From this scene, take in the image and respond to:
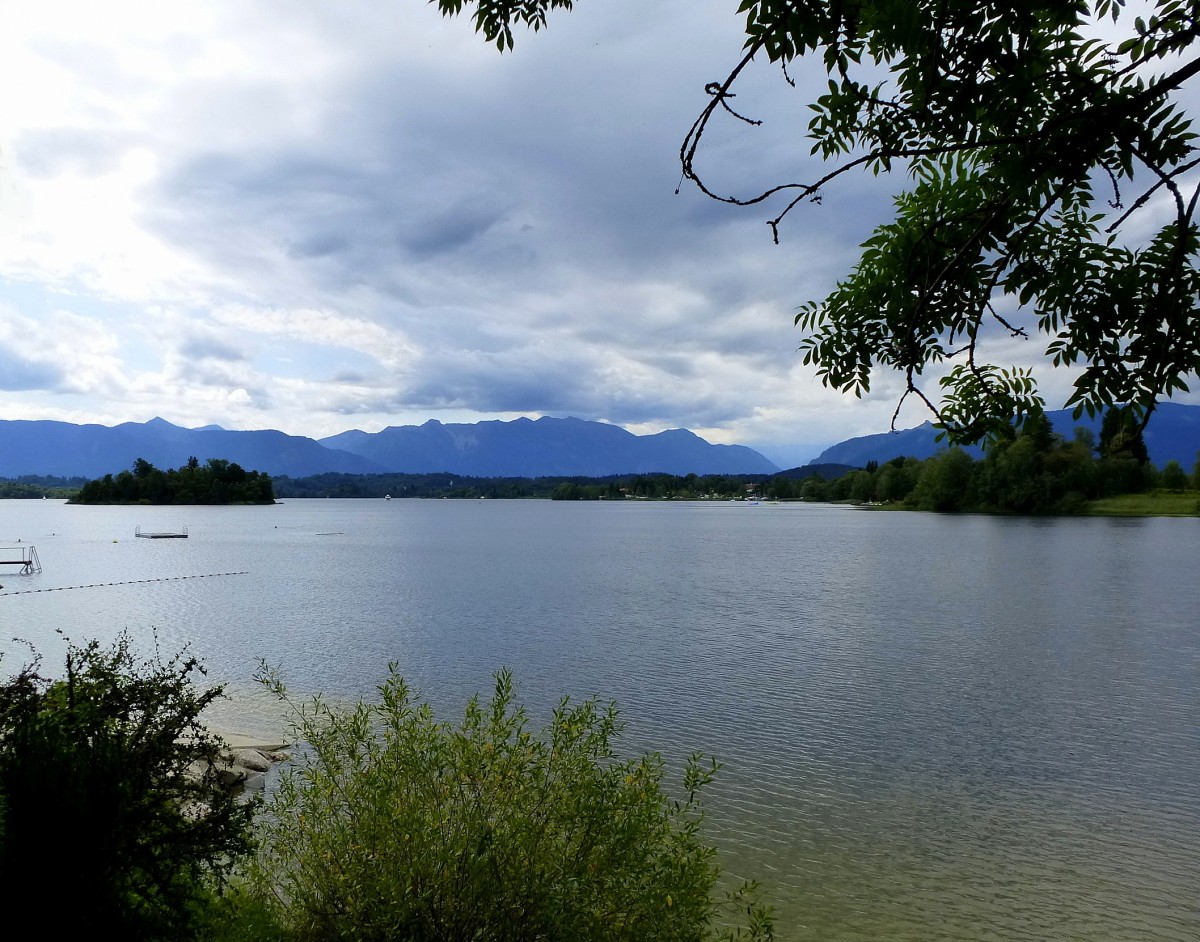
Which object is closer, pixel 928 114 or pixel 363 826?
pixel 928 114

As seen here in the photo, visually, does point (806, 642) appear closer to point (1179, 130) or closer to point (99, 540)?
point (1179, 130)

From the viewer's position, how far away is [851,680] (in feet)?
80.0

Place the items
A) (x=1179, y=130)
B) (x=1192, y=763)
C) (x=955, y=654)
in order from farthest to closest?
(x=955, y=654) → (x=1192, y=763) → (x=1179, y=130)

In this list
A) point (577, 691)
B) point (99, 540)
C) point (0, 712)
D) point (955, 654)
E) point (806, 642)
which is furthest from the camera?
point (99, 540)

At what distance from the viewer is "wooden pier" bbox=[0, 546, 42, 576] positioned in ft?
185

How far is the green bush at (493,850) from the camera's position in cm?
596

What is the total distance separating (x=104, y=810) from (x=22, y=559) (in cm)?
7426

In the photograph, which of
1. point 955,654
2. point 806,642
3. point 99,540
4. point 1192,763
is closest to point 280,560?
point 99,540

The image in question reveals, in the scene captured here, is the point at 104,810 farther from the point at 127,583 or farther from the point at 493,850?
the point at 127,583

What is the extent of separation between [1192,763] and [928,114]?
18987mm

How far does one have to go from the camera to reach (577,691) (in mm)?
22594

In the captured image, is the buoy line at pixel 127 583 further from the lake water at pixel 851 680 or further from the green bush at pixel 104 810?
the green bush at pixel 104 810

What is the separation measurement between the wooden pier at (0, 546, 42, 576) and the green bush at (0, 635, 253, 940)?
59.1 m

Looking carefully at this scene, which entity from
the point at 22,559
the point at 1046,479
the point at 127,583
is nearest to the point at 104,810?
the point at 127,583
